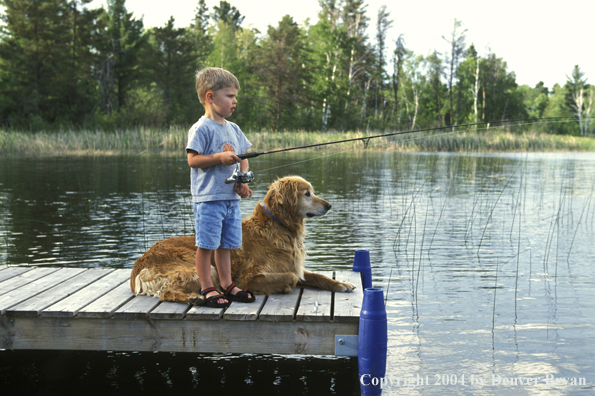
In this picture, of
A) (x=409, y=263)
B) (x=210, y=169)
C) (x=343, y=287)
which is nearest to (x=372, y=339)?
(x=343, y=287)

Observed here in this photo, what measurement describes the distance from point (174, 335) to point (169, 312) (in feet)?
0.62

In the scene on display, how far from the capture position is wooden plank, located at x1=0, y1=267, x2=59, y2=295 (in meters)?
5.16

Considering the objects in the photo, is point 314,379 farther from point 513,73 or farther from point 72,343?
point 513,73

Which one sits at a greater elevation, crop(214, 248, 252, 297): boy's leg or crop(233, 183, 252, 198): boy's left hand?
crop(233, 183, 252, 198): boy's left hand

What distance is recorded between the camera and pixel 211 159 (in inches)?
173

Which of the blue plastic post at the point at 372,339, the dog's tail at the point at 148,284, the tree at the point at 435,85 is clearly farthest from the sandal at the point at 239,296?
the tree at the point at 435,85

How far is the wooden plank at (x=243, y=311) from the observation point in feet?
14.0

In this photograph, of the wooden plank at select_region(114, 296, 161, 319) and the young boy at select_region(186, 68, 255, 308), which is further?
the young boy at select_region(186, 68, 255, 308)

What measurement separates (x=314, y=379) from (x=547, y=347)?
2.42 meters

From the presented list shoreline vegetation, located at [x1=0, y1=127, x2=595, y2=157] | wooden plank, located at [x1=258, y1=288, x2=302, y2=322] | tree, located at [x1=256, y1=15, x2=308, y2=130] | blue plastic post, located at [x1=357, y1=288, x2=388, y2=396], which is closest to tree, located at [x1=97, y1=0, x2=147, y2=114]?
tree, located at [x1=256, y1=15, x2=308, y2=130]

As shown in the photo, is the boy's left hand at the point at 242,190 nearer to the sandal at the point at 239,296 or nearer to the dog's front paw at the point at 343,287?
the sandal at the point at 239,296

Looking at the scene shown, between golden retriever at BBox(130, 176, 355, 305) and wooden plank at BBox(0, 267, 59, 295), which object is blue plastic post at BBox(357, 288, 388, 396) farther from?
wooden plank at BBox(0, 267, 59, 295)

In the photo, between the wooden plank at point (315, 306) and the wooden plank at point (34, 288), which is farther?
the wooden plank at point (34, 288)

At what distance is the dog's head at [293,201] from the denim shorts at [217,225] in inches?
24.0
